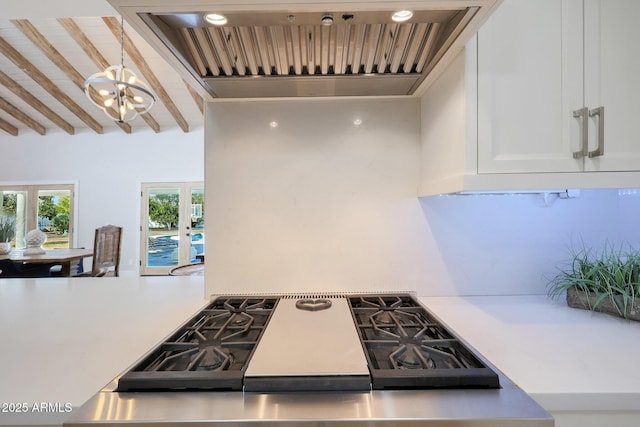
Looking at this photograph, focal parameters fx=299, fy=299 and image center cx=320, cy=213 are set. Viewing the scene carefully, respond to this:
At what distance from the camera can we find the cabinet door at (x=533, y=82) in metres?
0.82

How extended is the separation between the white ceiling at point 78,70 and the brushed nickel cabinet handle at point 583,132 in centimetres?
380

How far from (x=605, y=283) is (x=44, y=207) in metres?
8.79

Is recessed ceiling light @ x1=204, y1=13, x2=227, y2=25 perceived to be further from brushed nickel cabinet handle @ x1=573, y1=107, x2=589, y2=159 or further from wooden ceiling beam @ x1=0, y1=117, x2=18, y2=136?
wooden ceiling beam @ x1=0, y1=117, x2=18, y2=136

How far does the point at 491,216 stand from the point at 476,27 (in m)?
0.72

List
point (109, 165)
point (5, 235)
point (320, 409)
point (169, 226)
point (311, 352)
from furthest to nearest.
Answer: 1. point (169, 226)
2. point (109, 165)
3. point (5, 235)
4. point (311, 352)
5. point (320, 409)

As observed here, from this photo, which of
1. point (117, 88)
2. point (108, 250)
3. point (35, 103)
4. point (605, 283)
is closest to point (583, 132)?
point (605, 283)

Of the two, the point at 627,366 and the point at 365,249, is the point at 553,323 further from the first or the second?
the point at 365,249

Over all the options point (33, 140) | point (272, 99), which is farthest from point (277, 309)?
point (33, 140)

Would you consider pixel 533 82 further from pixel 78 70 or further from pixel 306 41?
pixel 78 70

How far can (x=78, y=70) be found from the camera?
188 inches

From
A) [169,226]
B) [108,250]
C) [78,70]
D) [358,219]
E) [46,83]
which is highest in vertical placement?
[78,70]

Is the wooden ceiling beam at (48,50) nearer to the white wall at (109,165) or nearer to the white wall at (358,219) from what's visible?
the white wall at (109,165)

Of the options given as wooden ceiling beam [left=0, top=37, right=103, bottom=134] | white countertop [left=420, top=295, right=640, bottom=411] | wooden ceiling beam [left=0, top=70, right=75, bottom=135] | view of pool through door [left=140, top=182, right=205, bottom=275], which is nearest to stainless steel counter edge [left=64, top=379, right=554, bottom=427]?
white countertop [left=420, top=295, right=640, bottom=411]

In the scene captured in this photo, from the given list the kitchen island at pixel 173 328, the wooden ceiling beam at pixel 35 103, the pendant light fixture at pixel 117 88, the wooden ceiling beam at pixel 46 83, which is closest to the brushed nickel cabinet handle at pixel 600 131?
the kitchen island at pixel 173 328
